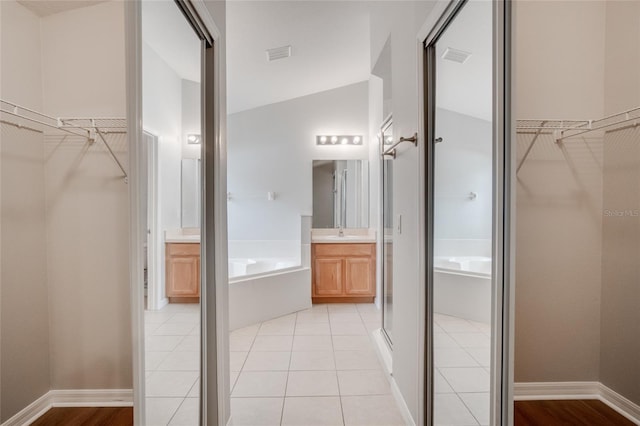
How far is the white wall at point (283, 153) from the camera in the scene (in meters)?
4.45

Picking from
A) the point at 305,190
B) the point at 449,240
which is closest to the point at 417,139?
the point at 449,240

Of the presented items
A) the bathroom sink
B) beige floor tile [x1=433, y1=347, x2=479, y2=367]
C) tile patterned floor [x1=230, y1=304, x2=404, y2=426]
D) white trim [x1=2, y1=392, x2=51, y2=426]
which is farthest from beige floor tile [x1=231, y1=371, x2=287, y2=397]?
the bathroom sink

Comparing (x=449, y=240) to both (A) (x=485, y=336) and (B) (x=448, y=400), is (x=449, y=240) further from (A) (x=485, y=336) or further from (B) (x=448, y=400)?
(B) (x=448, y=400)

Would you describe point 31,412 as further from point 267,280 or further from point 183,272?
point 267,280

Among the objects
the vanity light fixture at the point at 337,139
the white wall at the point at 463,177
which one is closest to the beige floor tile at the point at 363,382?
the white wall at the point at 463,177

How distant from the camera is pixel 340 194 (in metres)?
4.57

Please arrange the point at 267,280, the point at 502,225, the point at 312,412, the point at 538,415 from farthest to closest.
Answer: the point at 267,280, the point at 312,412, the point at 502,225, the point at 538,415

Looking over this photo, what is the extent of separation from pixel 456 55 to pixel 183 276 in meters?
1.52

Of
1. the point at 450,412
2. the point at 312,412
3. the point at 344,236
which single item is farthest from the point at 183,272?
the point at 344,236

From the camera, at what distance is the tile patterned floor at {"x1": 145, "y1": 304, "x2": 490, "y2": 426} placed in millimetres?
1109

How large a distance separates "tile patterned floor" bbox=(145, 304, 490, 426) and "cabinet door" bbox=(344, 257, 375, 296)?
18.3 inches

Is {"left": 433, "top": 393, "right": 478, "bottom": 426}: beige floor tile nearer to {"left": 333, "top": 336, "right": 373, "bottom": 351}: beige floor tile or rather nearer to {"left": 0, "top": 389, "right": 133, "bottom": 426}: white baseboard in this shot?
{"left": 0, "top": 389, "right": 133, "bottom": 426}: white baseboard

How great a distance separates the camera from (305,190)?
4.57m

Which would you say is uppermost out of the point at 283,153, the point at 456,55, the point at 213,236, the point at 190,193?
the point at 283,153
